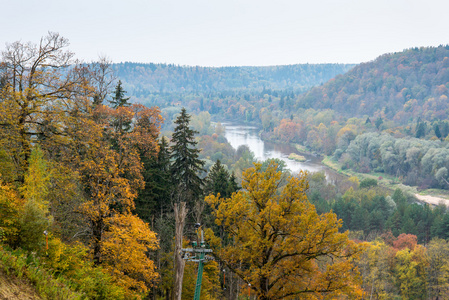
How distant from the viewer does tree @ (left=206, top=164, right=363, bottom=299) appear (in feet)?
50.5

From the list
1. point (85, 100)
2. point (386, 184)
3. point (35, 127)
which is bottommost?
point (386, 184)

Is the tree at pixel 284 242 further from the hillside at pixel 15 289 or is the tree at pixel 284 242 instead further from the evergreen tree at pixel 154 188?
the evergreen tree at pixel 154 188

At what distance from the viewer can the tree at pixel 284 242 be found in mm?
15391

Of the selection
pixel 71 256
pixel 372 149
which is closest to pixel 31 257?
pixel 71 256

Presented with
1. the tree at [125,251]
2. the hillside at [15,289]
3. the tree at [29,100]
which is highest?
the tree at [29,100]

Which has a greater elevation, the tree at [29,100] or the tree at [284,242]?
the tree at [29,100]

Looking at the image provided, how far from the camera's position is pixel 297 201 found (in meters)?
16.2

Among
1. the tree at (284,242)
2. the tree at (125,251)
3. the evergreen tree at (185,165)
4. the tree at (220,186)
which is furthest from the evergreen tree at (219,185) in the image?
the tree at (125,251)

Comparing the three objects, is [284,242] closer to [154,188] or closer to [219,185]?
[154,188]

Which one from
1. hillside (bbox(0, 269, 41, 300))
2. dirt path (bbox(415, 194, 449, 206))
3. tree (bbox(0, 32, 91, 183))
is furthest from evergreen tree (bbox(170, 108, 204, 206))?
dirt path (bbox(415, 194, 449, 206))

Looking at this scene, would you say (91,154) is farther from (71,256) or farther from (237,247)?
(237,247)

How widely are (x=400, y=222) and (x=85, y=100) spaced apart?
5777 cm

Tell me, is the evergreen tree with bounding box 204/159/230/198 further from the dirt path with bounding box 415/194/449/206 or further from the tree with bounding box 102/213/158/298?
the dirt path with bounding box 415/194/449/206

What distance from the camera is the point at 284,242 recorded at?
54.4ft
